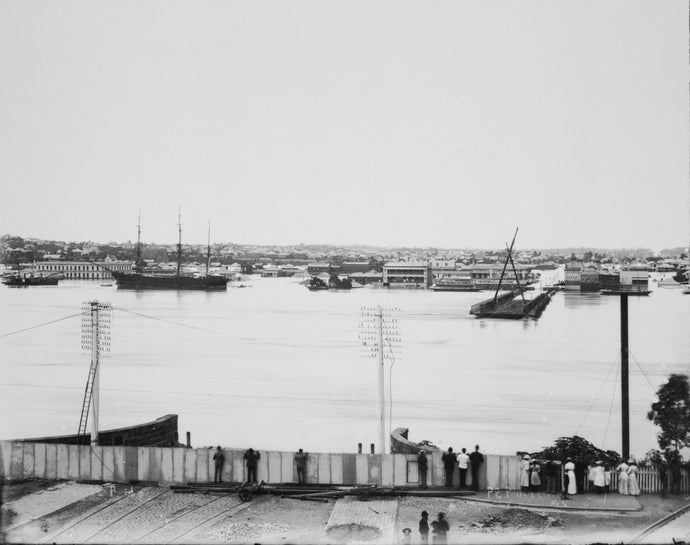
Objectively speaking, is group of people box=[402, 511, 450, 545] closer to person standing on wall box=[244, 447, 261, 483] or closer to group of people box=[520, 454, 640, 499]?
group of people box=[520, 454, 640, 499]

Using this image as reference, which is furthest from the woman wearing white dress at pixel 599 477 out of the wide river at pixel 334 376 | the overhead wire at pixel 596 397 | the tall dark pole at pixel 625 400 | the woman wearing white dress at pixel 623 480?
the overhead wire at pixel 596 397

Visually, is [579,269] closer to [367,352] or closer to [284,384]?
[367,352]

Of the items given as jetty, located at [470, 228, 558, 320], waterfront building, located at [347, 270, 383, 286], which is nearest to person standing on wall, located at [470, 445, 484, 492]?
jetty, located at [470, 228, 558, 320]

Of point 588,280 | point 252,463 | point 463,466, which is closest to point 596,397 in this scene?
point 463,466

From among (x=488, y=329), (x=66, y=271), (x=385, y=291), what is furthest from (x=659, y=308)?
(x=66, y=271)

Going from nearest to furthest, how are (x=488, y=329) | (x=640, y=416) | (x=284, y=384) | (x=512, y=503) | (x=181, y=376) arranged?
(x=512, y=503), (x=640, y=416), (x=284, y=384), (x=181, y=376), (x=488, y=329)
